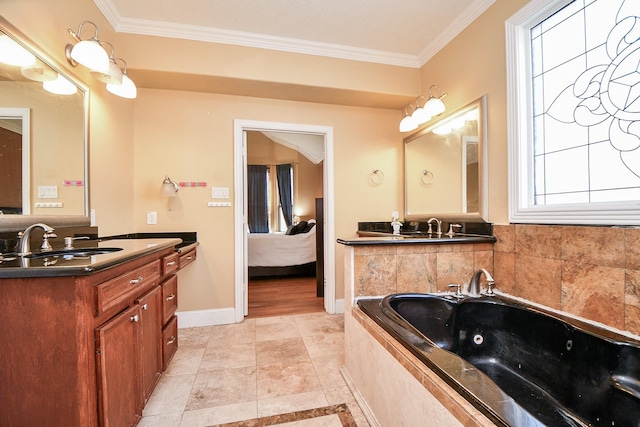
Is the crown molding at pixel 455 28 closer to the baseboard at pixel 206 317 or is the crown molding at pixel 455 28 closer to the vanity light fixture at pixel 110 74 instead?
the vanity light fixture at pixel 110 74

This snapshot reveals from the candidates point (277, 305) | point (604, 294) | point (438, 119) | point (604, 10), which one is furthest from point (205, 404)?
point (604, 10)

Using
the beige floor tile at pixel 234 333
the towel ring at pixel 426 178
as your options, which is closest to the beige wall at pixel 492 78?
the towel ring at pixel 426 178

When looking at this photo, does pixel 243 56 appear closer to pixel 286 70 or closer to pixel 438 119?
pixel 286 70

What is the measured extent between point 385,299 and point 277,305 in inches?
73.5

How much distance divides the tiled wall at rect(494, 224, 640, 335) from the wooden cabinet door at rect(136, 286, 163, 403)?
7.31 ft

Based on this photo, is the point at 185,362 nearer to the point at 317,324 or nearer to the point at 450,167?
the point at 317,324

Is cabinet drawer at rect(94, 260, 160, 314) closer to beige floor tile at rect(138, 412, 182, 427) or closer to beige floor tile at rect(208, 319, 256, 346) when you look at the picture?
beige floor tile at rect(138, 412, 182, 427)

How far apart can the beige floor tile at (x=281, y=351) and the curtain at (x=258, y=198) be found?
483 centimetres

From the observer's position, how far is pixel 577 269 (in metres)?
1.42

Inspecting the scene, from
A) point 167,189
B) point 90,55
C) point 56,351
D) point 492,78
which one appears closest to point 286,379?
point 56,351

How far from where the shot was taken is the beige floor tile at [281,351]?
6.45 ft

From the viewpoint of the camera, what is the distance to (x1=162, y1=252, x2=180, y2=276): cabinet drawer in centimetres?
170

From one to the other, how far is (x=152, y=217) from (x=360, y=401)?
2342 mm

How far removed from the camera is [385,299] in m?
1.59
